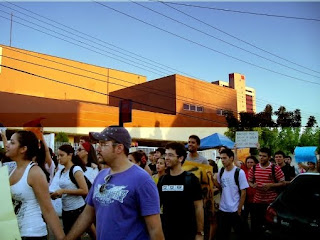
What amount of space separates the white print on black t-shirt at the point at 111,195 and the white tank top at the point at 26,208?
2.16ft

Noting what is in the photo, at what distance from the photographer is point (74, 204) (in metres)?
5.46

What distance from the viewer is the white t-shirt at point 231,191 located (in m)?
6.64

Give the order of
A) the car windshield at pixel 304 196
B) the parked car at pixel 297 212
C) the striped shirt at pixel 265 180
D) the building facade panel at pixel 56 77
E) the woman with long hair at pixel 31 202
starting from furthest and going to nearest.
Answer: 1. the building facade panel at pixel 56 77
2. the striped shirt at pixel 265 180
3. the car windshield at pixel 304 196
4. the parked car at pixel 297 212
5. the woman with long hair at pixel 31 202

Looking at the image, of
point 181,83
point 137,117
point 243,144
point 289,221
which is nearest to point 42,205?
point 289,221

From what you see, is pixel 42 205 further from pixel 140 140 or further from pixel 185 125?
pixel 185 125

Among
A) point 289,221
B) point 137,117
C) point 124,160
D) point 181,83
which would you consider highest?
point 181,83

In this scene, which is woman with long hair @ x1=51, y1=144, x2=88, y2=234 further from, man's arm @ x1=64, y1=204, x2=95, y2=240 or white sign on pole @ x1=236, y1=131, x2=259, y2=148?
white sign on pole @ x1=236, y1=131, x2=259, y2=148

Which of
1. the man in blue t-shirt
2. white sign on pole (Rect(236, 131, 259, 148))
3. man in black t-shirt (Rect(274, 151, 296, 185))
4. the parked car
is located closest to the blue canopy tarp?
white sign on pole (Rect(236, 131, 259, 148))

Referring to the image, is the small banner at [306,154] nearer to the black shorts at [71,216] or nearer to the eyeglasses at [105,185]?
the black shorts at [71,216]

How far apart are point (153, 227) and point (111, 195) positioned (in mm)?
418

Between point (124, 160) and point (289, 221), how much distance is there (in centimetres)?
271

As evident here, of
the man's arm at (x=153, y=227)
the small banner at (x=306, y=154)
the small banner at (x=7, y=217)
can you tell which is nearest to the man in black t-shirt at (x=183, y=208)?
the man's arm at (x=153, y=227)

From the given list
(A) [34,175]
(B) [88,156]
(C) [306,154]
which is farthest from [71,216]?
(C) [306,154]

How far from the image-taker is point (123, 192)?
2.91 metres
